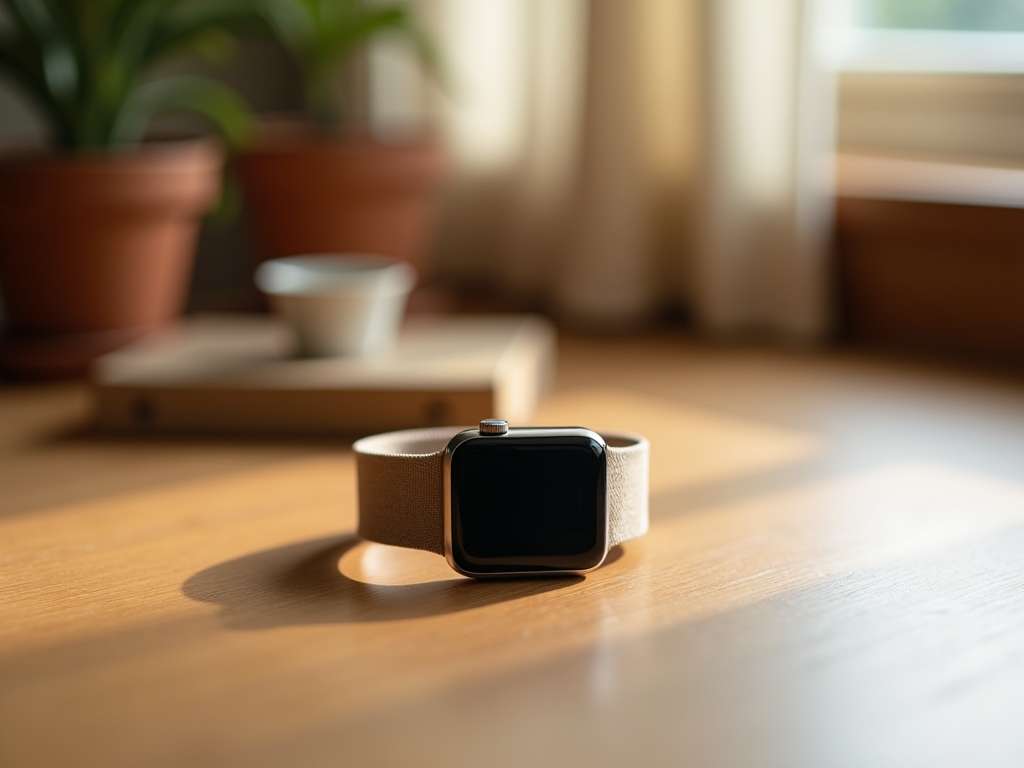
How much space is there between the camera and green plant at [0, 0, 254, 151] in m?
1.11

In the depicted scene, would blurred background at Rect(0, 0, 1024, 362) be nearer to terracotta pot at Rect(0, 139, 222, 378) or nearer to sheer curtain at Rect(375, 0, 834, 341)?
sheer curtain at Rect(375, 0, 834, 341)

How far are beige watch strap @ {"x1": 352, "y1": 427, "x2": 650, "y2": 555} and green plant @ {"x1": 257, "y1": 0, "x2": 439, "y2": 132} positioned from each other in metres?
0.72

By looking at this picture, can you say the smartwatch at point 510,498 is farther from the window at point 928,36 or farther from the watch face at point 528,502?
the window at point 928,36

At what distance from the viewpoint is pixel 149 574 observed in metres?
0.64

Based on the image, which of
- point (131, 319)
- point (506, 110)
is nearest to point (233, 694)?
point (131, 319)

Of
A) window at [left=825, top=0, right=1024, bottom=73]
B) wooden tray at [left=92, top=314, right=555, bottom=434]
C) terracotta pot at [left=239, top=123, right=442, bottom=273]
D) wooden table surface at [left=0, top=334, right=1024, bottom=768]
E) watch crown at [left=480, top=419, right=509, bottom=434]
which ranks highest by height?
window at [left=825, top=0, right=1024, bottom=73]

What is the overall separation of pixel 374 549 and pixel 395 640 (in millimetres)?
136

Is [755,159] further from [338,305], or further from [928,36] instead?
[338,305]

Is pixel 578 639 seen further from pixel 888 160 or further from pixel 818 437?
pixel 888 160

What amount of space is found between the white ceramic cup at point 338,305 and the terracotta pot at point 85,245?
0.15 metres

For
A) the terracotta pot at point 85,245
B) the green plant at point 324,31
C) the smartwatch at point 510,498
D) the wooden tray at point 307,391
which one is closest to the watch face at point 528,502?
the smartwatch at point 510,498

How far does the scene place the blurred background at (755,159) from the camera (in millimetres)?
1209

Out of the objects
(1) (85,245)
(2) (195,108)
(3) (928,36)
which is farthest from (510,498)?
(3) (928,36)

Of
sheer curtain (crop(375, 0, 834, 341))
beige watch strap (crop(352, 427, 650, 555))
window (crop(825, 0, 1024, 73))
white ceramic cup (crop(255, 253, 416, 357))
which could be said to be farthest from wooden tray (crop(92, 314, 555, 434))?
window (crop(825, 0, 1024, 73))
